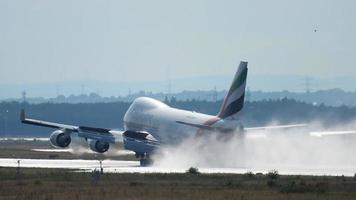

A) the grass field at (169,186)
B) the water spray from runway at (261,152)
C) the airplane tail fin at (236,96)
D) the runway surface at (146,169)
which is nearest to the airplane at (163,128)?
the airplane tail fin at (236,96)

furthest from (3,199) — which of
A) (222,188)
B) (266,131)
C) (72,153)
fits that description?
(72,153)

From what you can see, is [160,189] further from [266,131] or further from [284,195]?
[266,131]

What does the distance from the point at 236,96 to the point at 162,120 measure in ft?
34.9

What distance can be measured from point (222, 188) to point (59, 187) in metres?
9.34

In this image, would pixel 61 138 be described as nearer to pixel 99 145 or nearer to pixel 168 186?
pixel 99 145

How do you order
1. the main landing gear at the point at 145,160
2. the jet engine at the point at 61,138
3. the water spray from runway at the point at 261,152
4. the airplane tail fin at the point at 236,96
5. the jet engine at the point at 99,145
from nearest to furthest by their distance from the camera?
the water spray from runway at the point at 261,152
the airplane tail fin at the point at 236,96
the main landing gear at the point at 145,160
the jet engine at the point at 99,145
the jet engine at the point at 61,138

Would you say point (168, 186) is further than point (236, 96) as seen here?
No

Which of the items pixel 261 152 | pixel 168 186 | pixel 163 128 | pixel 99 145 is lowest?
pixel 168 186

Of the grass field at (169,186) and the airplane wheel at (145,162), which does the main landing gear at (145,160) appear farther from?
the grass field at (169,186)

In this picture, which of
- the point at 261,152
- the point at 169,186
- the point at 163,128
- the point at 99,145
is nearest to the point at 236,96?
the point at 261,152

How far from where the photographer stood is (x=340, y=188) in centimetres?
6500

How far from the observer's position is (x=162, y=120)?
4203 inches

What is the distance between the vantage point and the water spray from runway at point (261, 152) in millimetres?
96312

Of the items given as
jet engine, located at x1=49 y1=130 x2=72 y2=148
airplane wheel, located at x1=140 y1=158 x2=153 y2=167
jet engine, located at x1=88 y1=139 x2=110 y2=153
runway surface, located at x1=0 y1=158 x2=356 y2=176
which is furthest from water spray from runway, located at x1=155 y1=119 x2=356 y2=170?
jet engine, located at x1=49 y1=130 x2=72 y2=148
